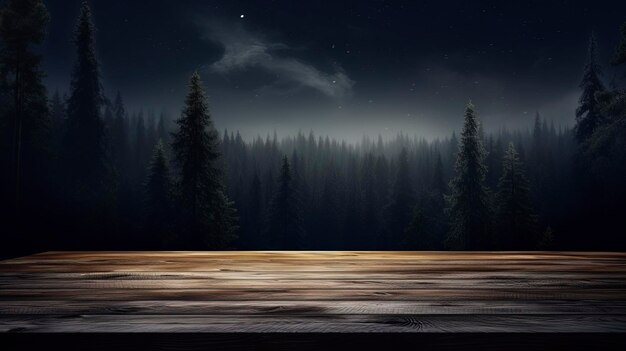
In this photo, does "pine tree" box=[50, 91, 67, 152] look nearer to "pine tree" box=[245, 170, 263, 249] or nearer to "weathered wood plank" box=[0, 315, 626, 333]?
"pine tree" box=[245, 170, 263, 249]

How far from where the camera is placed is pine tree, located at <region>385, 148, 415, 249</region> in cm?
5181

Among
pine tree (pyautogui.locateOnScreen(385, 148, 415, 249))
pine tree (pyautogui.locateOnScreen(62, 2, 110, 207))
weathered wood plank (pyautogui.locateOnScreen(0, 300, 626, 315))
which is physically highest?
pine tree (pyautogui.locateOnScreen(62, 2, 110, 207))

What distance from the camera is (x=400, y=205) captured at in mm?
53438

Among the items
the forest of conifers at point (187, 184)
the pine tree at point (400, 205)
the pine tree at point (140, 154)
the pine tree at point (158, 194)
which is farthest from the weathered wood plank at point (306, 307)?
the pine tree at point (140, 154)

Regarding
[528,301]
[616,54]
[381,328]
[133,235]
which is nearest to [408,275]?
[528,301]

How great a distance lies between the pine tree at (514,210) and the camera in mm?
33062

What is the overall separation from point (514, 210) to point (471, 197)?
3.47 m

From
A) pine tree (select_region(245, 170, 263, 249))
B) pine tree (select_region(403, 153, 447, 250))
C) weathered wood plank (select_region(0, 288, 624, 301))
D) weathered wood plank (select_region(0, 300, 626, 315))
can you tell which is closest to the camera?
weathered wood plank (select_region(0, 300, 626, 315))

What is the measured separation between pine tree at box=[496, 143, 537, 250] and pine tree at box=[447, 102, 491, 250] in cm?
194

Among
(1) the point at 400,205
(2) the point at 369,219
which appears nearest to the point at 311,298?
(1) the point at 400,205

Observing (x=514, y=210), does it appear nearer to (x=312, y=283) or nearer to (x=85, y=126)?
(x=85, y=126)

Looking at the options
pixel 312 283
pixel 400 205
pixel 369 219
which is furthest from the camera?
pixel 369 219

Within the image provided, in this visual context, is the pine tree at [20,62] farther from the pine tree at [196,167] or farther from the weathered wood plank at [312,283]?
the weathered wood plank at [312,283]

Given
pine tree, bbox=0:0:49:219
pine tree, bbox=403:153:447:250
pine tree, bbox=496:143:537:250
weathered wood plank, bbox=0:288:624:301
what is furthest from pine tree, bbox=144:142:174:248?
weathered wood plank, bbox=0:288:624:301
